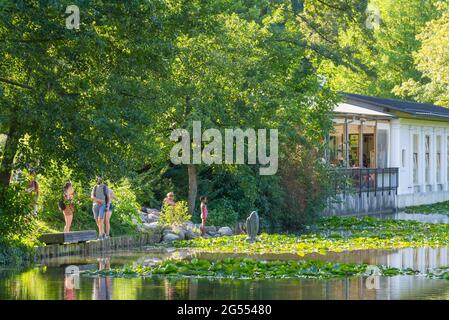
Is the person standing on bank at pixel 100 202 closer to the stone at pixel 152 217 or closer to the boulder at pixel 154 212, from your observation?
the stone at pixel 152 217

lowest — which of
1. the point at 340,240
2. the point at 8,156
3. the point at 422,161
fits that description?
the point at 340,240

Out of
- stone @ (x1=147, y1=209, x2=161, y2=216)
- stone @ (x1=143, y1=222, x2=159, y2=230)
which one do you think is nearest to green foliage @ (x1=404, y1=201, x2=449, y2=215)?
stone @ (x1=147, y1=209, x2=161, y2=216)

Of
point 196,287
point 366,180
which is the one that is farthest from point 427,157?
point 196,287

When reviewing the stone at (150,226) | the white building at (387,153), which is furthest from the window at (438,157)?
the stone at (150,226)

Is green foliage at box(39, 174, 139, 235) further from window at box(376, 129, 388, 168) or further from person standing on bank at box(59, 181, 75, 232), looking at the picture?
window at box(376, 129, 388, 168)

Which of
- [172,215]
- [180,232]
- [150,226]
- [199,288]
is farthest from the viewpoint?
[172,215]

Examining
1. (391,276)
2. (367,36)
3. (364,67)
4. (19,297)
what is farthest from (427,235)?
(364,67)

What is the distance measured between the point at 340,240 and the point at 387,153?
2785 centimetres

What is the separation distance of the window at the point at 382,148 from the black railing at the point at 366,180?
1.31 m

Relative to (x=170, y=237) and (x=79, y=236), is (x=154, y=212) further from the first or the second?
(x=79, y=236)

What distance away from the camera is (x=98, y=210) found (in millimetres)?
31422

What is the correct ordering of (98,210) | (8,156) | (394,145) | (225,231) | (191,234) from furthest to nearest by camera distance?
(394,145) < (225,231) < (191,234) < (98,210) < (8,156)

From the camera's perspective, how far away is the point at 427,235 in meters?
36.0

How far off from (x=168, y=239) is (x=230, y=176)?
22.0 ft
